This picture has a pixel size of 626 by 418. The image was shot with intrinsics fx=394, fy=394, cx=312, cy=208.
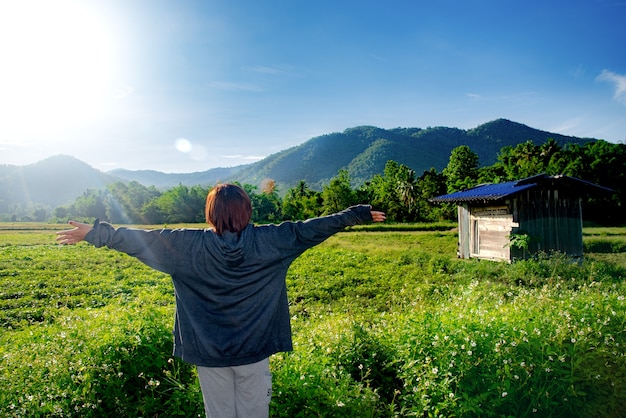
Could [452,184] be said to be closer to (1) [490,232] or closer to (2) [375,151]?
(1) [490,232]

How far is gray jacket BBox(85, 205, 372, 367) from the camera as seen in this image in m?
→ 2.73

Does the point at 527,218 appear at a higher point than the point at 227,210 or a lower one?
lower

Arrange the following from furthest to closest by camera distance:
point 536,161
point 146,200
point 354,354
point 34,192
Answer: point 34,192 → point 146,200 → point 536,161 → point 354,354

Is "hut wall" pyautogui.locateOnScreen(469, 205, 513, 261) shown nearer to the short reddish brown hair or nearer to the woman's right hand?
the short reddish brown hair

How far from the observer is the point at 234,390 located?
2.83 m

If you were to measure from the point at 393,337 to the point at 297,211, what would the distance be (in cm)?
6026

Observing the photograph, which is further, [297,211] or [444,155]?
[444,155]

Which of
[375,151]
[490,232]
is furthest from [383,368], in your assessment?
[375,151]

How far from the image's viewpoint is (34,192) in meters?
176

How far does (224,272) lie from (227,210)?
432 millimetres

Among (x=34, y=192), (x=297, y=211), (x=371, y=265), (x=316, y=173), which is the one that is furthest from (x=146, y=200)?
(x=34, y=192)

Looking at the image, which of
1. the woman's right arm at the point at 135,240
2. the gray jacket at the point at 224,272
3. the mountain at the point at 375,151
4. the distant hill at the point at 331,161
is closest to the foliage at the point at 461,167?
the gray jacket at the point at 224,272

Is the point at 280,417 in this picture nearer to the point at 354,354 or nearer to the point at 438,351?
the point at 354,354

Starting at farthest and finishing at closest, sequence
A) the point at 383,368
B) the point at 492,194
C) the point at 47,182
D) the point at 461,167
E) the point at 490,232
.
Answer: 1. the point at 47,182
2. the point at 461,167
3. the point at 490,232
4. the point at 492,194
5. the point at 383,368
